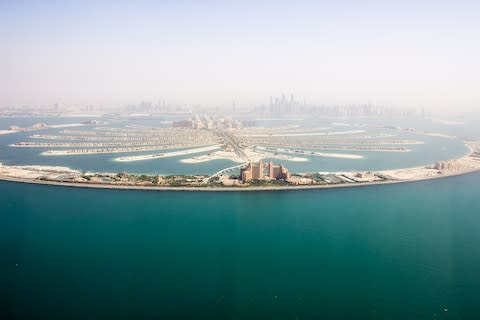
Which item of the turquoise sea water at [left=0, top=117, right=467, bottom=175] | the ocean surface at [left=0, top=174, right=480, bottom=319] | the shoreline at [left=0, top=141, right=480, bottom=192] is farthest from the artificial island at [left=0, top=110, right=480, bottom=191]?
the ocean surface at [left=0, top=174, right=480, bottom=319]

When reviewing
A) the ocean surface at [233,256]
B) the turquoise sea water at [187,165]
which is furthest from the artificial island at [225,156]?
the ocean surface at [233,256]

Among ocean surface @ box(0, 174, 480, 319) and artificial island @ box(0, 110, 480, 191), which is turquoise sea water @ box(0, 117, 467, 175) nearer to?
artificial island @ box(0, 110, 480, 191)

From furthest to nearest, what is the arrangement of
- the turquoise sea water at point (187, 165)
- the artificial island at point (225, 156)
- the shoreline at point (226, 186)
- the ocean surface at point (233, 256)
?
the turquoise sea water at point (187, 165)
the artificial island at point (225, 156)
the shoreline at point (226, 186)
the ocean surface at point (233, 256)

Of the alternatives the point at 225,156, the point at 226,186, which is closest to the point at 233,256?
the point at 226,186

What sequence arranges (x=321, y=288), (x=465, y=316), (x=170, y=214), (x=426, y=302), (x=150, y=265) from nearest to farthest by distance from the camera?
(x=465, y=316) → (x=426, y=302) → (x=321, y=288) → (x=150, y=265) → (x=170, y=214)

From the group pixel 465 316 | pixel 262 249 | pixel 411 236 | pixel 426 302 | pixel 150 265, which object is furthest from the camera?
pixel 411 236

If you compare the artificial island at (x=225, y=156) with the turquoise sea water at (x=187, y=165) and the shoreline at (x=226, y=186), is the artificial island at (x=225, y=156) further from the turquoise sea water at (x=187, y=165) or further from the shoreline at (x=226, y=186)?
the turquoise sea water at (x=187, y=165)

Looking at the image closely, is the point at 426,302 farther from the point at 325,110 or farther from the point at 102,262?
the point at 325,110

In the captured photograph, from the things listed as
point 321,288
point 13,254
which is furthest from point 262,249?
point 13,254
